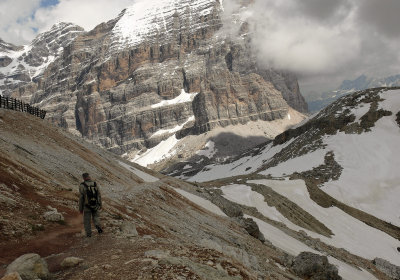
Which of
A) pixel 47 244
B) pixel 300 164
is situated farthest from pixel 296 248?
pixel 300 164

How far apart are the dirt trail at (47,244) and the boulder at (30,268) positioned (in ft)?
2.48

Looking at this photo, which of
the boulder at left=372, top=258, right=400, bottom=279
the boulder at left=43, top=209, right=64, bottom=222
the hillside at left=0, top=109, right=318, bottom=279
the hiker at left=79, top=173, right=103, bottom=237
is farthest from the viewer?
the boulder at left=372, top=258, right=400, bottom=279

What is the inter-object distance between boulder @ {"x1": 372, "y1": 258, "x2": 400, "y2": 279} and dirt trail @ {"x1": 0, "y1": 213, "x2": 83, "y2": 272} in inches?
1520

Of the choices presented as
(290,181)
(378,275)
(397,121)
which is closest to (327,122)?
(397,121)

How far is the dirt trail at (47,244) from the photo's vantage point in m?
10.6

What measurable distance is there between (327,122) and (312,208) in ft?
265

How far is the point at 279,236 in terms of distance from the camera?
118ft

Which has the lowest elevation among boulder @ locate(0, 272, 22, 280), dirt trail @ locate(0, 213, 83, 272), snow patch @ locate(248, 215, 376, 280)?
snow patch @ locate(248, 215, 376, 280)

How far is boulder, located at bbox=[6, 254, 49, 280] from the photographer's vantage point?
Answer: 27.8ft

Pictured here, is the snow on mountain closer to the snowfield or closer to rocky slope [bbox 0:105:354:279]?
the snowfield

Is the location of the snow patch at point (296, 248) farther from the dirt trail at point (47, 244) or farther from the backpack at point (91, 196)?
the dirt trail at point (47, 244)

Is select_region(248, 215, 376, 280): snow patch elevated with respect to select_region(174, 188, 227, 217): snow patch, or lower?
lower

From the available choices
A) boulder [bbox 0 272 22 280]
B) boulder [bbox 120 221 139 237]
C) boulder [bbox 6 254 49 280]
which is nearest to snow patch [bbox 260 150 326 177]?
boulder [bbox 120 221 139 237]

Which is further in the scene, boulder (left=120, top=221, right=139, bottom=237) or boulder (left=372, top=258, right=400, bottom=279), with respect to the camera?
boulder (left=372, top=258, right=400, bottom=279)
